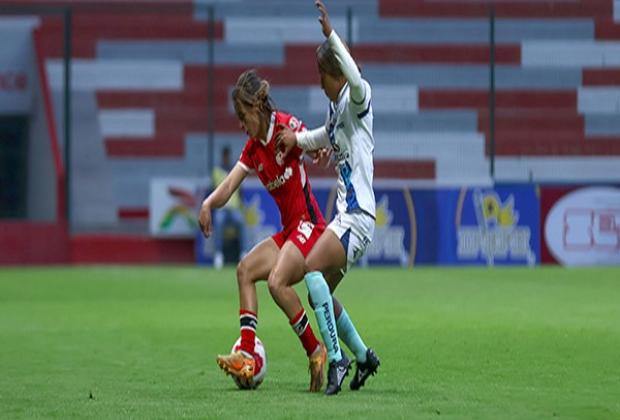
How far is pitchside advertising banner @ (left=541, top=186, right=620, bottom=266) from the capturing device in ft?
86.2

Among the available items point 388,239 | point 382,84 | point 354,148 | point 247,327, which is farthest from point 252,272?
point 382,84

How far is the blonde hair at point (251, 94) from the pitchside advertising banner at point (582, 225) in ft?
58.0

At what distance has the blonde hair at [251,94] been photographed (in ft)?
30.0

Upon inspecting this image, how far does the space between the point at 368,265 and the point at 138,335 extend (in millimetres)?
13412

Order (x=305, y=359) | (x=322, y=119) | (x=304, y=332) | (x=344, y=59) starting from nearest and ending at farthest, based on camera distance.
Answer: (x=344, y=59)
(x=304, y=332)
(x=305, y=359)
(x=322, y=119)

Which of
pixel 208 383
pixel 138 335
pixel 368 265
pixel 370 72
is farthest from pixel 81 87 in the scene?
pixel 208 383

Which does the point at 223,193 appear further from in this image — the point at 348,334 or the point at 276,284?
the point at 348,334

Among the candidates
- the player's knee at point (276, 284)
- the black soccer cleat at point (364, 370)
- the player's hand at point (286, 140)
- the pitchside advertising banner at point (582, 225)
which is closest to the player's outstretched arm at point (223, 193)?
the player's hand at point (286, 140)

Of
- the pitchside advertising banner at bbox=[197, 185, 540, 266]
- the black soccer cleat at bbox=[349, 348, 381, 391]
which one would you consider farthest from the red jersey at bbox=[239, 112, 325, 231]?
the pitchside advertising banner at bbox=[197, 185, 540, 266]

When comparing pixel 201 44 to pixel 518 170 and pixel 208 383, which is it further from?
pixel 208 383

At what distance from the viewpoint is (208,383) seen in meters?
9.42

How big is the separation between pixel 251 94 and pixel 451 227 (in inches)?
692

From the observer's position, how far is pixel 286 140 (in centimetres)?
903

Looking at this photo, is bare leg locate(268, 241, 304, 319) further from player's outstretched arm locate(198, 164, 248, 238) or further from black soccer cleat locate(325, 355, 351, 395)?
player's outstretched arm locate(198, 164, 248, 238)
